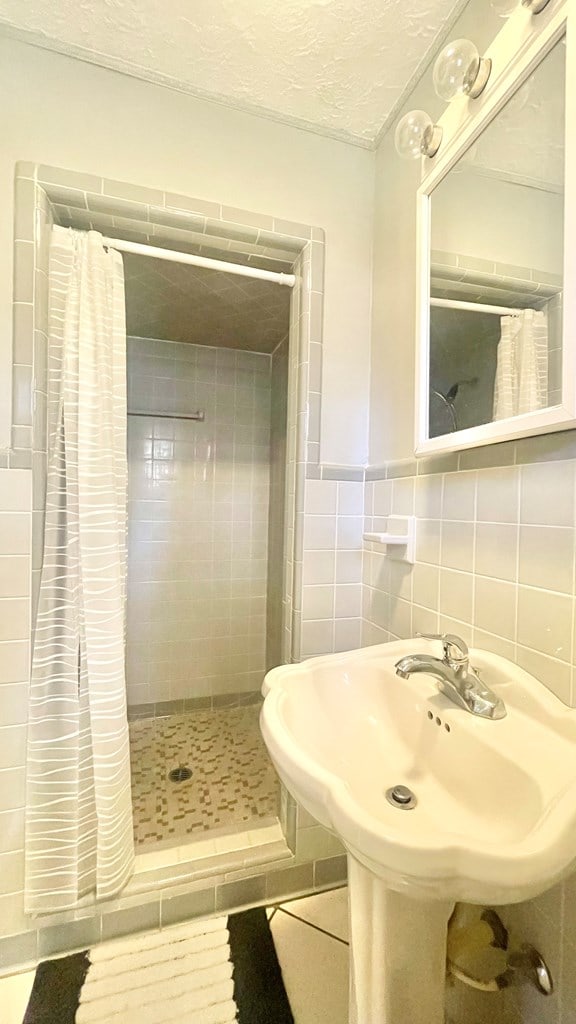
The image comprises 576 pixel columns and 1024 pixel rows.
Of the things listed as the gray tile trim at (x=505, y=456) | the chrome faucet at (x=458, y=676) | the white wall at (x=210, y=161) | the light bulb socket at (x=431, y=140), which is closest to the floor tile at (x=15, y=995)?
the chrome faucet at (x=458, y=676)

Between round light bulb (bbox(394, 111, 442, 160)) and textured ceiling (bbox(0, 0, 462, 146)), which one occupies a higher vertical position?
textured ceiling (bbox(0, 0, 462, 146))

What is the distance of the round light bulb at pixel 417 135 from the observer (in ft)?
2.73

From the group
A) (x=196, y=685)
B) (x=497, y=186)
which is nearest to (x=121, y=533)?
(x=497, y=186)

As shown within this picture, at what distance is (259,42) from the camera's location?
0.93 metres

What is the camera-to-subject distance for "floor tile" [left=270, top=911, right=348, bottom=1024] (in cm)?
86

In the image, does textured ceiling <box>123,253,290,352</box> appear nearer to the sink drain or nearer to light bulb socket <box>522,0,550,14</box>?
light bulb socket <box>522,0,550,14</box>

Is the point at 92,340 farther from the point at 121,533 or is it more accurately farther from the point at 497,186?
the point at 497,186

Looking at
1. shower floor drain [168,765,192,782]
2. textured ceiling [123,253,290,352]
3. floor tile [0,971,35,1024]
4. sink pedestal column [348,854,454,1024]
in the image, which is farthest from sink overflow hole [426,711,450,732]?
textured ceiling [123,253,290,352]

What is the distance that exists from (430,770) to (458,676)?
19 centimetres

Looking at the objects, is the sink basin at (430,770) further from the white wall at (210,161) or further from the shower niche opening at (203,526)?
the shower niche opening at (203,526)

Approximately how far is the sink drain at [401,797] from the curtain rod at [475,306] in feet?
2.93

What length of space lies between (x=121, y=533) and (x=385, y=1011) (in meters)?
1.06

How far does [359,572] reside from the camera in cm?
124

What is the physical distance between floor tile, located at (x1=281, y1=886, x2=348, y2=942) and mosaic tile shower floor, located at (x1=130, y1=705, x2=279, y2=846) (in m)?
0.25
